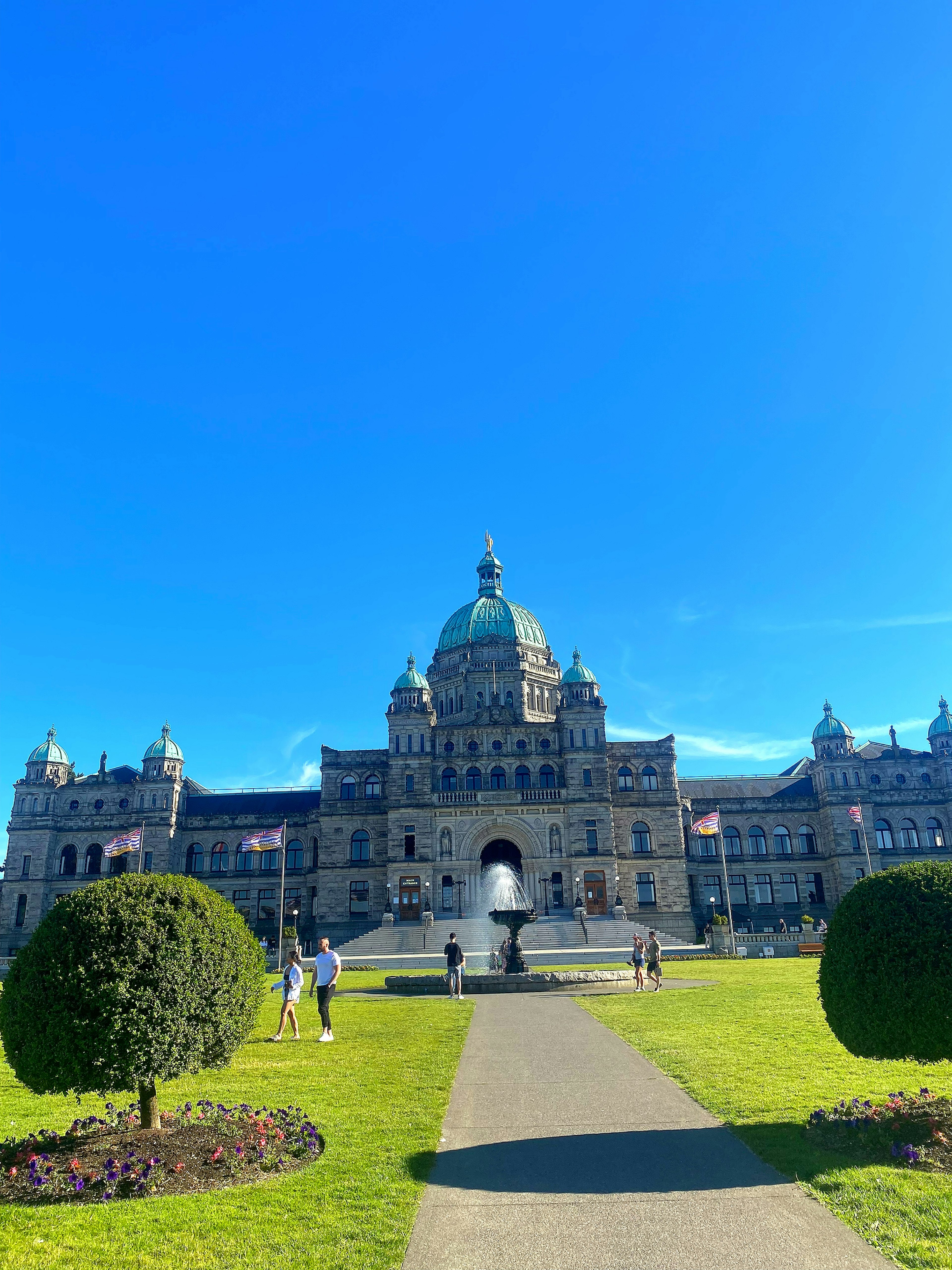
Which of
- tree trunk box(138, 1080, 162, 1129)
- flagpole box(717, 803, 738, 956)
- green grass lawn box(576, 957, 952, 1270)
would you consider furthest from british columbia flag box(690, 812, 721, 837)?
tree trunk box(138, 1080, 162, 1129)

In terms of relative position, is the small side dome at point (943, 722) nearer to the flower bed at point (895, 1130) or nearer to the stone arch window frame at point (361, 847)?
the stone arch window frame at point (361, 847)

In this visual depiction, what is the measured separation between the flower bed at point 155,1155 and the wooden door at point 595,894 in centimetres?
5493

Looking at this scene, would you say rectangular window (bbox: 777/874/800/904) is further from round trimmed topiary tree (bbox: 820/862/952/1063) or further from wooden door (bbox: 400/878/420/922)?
round trimmed topiary tree (bbox: 820/862/952/1063)

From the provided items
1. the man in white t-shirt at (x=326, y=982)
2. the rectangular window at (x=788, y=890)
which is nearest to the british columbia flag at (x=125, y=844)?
the man in white t-shirt at (x=326, y=982)

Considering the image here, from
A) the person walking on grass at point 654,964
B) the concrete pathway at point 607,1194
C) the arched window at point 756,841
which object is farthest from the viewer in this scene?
the arched window at point 756,841

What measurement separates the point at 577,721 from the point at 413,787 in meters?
13.3

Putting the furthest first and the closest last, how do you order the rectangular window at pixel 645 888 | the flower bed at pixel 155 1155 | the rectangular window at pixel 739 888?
the rectangular window at pixel 739 888
the rectangular window at pixel 645 888
the flower bed at pixel 155 1155

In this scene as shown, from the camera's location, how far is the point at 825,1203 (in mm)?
8156

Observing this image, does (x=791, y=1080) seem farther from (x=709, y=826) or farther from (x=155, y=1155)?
(x=709, y=826)

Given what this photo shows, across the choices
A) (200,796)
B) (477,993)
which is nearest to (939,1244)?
(477,993)

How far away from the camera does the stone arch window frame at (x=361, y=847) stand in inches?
2749

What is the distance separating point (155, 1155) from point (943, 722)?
77.3 metres

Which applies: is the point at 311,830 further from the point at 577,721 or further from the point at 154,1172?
the point at 154,1172

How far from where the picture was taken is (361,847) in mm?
70375
